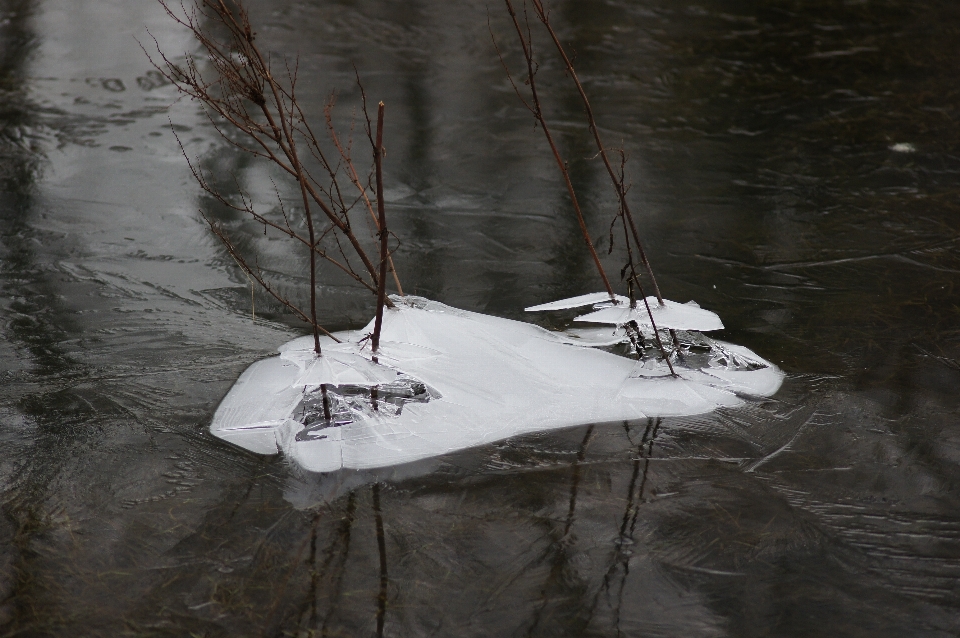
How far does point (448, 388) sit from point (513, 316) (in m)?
0.78

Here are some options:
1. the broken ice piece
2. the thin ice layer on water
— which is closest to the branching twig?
the thin ice layer on water

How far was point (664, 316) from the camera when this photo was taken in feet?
10.5

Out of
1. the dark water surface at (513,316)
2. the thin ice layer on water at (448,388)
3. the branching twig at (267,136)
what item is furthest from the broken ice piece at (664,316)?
the branching twig at (267,136)

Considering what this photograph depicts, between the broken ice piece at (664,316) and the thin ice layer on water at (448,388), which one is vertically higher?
the broken ice piece at (664,316)

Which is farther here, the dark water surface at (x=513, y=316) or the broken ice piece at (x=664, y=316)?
the broken ice piece at (x=664, y=316)

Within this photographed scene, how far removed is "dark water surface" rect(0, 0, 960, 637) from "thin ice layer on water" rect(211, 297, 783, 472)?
0.30 feet

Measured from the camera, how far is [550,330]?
369 centimetres

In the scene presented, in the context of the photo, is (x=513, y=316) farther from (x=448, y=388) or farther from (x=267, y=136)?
(x=267, y=136)

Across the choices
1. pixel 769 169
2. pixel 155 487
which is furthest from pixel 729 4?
pixel 155 487

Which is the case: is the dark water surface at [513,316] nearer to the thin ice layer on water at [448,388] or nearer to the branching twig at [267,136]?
the thin ice layer on water at [448,388]

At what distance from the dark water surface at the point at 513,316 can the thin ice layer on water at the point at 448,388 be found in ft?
0.30

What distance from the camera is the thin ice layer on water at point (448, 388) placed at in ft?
9.47

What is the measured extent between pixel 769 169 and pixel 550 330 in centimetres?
238

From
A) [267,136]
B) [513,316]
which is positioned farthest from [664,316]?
[267,136]
